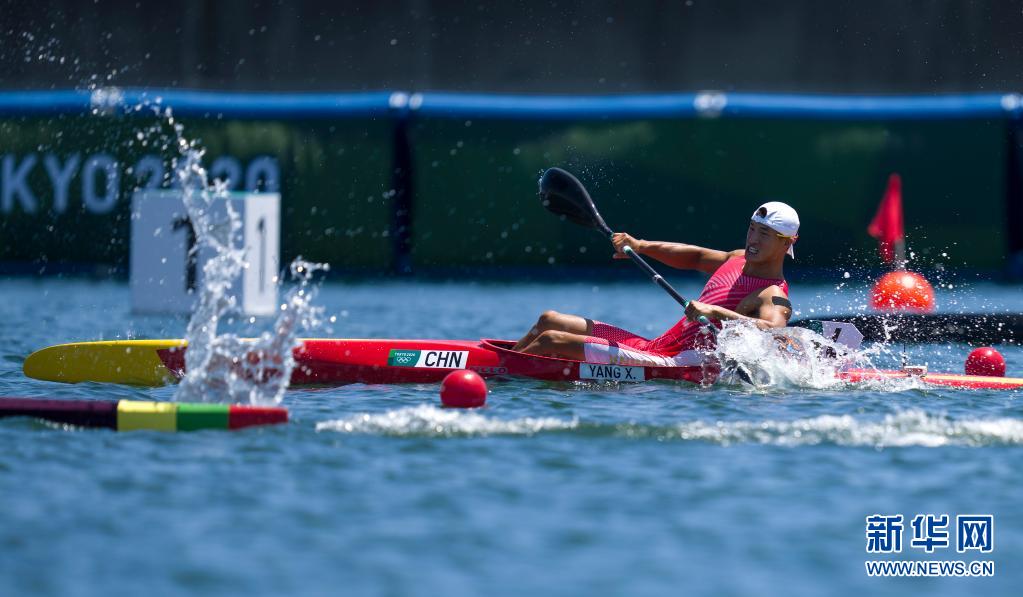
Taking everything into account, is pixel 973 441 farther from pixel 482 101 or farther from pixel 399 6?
pixel 399 6

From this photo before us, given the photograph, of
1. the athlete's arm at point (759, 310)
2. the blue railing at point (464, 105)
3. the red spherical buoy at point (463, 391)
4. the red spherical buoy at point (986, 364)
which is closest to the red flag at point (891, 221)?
the blue railing at point (464, 105)

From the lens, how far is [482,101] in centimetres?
1741

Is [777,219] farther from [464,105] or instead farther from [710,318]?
[464,105]

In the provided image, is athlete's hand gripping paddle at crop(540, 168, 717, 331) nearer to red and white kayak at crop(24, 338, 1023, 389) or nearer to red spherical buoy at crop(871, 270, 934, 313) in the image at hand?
red and white kayak at crop(24, 338, 1023, 389)

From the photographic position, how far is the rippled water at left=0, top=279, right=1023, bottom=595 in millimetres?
4859

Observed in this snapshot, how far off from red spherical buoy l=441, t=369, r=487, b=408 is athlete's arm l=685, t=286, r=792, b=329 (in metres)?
1.38

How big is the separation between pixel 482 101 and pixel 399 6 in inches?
193

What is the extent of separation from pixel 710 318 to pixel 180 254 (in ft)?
20.7

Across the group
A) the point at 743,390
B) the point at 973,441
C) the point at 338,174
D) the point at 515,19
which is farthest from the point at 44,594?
the point at 515,19

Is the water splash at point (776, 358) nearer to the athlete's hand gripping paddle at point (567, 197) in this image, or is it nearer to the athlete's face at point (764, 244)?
the athlete's face at point (764, 244)

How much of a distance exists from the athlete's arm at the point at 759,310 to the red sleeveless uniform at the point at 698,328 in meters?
0.08

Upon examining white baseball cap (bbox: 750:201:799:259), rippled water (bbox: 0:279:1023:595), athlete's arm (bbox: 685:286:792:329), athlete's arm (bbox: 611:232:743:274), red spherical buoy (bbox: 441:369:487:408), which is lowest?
rippled water (bbox: 0:279:1023:595)

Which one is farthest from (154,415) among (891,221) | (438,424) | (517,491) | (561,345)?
(891,221)

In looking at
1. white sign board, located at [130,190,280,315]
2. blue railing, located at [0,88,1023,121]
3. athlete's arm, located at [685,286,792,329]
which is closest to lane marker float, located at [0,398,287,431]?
athlete's arm, located at [685,286,792,329]
